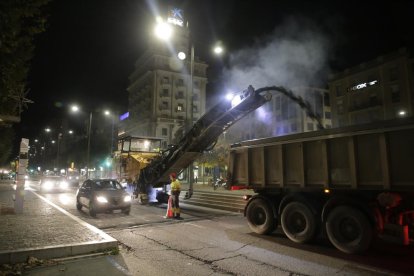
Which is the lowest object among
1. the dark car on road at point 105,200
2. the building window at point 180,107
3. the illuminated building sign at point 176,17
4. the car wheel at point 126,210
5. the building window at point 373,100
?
the car wheel at point 126,210

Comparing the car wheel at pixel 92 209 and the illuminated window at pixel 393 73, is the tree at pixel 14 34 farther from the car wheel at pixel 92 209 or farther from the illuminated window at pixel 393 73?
the illuminated window at pixel 393 73

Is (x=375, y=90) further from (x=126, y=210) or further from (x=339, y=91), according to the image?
(x=126, y=210)

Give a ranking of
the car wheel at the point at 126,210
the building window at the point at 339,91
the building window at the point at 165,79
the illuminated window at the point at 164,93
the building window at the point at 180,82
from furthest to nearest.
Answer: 1. the building window at the point at 180,82
2. the building window at the point at 165,79
3. the illuminated window at the point at 164,93
4. the building window at the point at 339,91
5. the car wheel at the point at 126,210

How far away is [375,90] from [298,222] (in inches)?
1495

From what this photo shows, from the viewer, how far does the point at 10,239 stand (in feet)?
23.8

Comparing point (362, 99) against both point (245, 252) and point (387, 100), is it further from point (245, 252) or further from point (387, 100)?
point (245, 252)

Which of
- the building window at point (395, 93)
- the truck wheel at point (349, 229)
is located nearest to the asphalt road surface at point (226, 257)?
the truck wheel at point (349, 229)

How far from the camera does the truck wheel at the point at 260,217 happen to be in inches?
356

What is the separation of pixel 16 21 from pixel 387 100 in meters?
41.8

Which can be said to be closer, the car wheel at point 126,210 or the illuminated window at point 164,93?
the car wheel at point 126,210

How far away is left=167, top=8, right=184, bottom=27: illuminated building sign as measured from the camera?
226 ft

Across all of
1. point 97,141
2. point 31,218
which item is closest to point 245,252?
point 31,218

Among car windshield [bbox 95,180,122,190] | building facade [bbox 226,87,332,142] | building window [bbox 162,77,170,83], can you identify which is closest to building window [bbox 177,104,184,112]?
building window [bbox 162,77,170,83]

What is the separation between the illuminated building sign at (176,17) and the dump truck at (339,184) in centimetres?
6554
